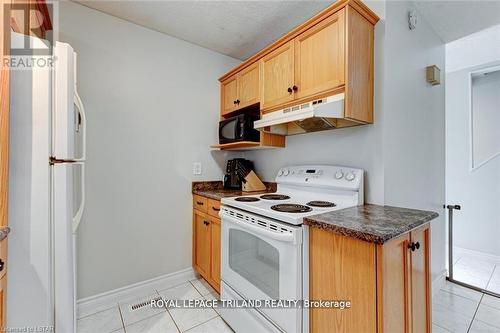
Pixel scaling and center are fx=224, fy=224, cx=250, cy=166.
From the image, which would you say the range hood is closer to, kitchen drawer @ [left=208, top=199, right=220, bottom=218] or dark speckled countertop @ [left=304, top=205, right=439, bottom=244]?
dark speckled countertop @ [left=304, top=205, right=439, bottom=244]

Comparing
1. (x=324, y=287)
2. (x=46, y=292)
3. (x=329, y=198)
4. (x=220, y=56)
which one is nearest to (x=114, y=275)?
(x=46, y=292)

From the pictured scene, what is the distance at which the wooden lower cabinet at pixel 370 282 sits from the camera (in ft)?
3.07

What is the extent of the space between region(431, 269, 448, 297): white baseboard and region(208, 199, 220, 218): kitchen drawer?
6.76ft

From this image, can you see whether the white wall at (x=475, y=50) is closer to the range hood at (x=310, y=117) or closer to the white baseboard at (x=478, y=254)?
the range hood at (x=310, y=117)

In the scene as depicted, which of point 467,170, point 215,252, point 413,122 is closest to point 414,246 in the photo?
point 413,122

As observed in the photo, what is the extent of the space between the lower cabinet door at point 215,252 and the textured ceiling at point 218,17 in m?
1.73

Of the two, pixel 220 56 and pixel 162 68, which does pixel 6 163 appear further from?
pixel 220 56

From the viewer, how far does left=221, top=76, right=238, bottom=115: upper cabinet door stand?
7.60 ft

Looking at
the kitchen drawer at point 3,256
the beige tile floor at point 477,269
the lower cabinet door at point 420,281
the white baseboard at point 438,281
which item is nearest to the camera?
the kitchen drawer at point 3,256

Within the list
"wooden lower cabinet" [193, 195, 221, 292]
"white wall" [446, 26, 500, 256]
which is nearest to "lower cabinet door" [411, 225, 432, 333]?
"wooden lower cabinet" [193, 195, 221, 292]

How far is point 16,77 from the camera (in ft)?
3.06

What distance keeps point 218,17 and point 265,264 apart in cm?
198

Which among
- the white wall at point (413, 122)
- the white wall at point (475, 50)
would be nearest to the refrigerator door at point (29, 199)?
the white wall at point (413, 122)

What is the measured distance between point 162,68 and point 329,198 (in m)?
1.93
